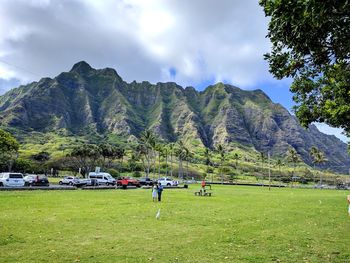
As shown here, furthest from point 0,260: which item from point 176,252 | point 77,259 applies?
point 176,252

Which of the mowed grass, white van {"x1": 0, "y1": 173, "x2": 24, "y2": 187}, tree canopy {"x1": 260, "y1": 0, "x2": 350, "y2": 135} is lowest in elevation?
the mowed grass

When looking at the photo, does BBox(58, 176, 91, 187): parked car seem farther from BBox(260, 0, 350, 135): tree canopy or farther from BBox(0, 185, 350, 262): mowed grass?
BBox(260, 0, 350, 135): tree canopy

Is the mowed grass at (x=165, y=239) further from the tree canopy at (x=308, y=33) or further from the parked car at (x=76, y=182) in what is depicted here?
the parked car at (x=76, y=182)

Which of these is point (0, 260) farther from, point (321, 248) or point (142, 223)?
point (321, 248)

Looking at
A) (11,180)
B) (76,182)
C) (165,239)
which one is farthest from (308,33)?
(76,182)

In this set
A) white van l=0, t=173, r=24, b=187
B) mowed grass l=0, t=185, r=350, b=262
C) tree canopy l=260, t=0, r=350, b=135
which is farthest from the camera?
white van l=0, t=173, r=24, b=187

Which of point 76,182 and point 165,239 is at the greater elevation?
point 76,182

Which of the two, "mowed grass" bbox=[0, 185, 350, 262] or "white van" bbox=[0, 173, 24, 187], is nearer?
"mowed grass" bbox=[0, 185, 350, 262]

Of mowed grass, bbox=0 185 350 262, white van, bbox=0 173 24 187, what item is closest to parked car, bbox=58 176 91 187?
white van, bbox=0 173 24 187

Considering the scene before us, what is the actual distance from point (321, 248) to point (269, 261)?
331 cm

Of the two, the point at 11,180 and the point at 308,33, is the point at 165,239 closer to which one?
the point at 308,33

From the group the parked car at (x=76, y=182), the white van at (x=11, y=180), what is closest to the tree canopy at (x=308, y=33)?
the white van at (x=11, y=180)

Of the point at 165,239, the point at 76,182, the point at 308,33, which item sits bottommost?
the point at 165,239

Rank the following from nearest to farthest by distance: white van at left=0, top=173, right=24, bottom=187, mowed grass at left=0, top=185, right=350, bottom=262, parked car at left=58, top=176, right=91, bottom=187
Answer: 1. mowed grass at left=0, top=185, right=350, bottom=262
2. white van at left=0, top=173, right=24, bottom=187
3. parked car at left=58, top=176, right=91, bottom=187
